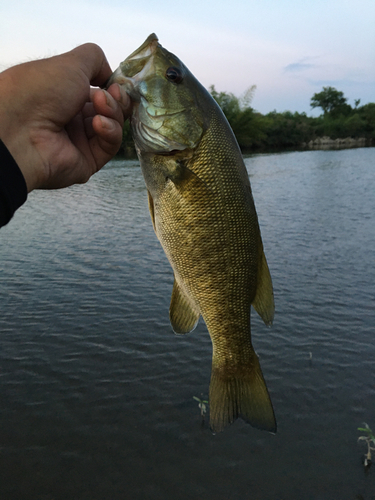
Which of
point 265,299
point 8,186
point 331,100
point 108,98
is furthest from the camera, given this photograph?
point 331,100

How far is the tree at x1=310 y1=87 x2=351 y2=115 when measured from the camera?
134 meters

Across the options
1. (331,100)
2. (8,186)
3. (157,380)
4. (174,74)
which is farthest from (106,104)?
(331,100)

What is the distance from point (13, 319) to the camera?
10.2 m

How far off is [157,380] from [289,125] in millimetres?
94314

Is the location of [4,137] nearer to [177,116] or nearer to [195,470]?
[177,116]

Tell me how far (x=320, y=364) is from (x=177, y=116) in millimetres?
7133

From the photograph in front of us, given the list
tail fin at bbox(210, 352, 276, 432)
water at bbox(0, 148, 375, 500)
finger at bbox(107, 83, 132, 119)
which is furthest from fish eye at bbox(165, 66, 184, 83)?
water at bbox(0, 148, 375, 500)

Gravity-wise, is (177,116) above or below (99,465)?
above

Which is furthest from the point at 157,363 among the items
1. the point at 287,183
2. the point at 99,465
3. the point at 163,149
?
the point at 287,183

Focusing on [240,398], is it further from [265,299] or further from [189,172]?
[189,172]

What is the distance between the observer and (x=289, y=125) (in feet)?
310

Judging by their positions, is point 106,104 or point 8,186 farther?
point 106,104

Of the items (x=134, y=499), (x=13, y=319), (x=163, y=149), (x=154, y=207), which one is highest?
(x=163, y=149)

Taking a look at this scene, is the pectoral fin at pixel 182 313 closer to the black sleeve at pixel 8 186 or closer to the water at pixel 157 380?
the black sleeve at pixel 8 186
